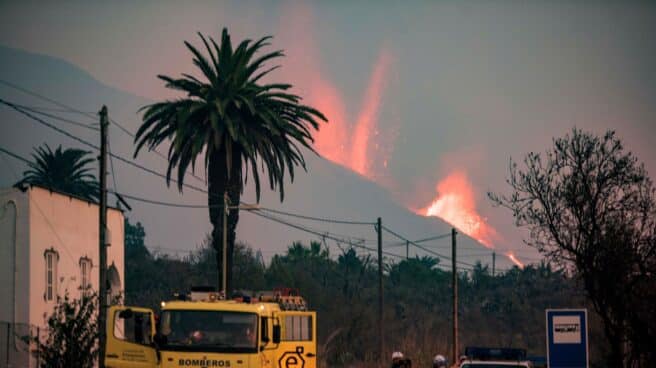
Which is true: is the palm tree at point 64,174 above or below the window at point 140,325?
above

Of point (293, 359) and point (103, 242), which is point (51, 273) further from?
point (293, 359)

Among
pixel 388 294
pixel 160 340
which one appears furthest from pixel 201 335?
pixel 388 294

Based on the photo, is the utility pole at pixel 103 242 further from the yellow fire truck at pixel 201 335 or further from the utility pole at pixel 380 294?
the utility pole at pixel 380 294

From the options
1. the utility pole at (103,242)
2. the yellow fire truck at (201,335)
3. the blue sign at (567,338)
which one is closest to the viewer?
the blue sign at (567,338)

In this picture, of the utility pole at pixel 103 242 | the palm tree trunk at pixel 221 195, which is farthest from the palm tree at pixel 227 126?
the utility pole at pixel 103 242

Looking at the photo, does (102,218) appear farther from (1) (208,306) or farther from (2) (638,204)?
(2) (638,204)

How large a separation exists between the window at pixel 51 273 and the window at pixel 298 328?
53.7ft

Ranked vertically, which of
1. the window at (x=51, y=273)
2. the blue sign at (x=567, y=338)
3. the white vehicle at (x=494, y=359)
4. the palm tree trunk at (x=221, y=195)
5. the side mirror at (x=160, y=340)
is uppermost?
the palm tree trunk at (x=221, y=195)

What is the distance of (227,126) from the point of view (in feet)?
177

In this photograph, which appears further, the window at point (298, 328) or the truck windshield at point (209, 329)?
the window at point (298, 328)

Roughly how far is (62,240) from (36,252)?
2.87m

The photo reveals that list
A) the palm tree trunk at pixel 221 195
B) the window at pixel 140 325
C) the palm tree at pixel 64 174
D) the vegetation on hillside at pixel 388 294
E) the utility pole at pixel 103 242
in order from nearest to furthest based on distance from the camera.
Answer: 1. the window at pixel 140 325
2. the utility pole at pixel 103 242
3. the palm tree trunk at pixel 221 195
4. the vegetation on hillside at pixel 388 294
5. the palm tree at pixel 64 174

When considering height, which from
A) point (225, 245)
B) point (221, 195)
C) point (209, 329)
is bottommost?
point (209, 329)

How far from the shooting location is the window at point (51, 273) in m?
42.1
